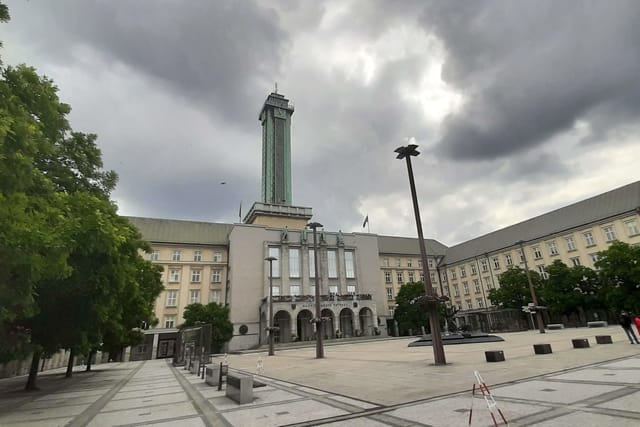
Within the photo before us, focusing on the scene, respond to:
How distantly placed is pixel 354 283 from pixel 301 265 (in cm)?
1102

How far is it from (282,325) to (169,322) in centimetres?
1863

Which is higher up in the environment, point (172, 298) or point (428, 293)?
point (172, 298)

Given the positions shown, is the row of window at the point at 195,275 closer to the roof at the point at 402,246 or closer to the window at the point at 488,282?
the roof at the point at 402,246

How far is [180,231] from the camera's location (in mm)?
63844

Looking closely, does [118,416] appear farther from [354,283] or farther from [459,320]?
[459,320]

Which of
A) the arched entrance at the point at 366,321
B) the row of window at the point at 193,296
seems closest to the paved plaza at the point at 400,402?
the row of window at the point at 193,296

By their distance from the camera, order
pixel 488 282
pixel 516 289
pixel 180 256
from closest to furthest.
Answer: pixel 516 289
pixel 180 256
pixel 488 282

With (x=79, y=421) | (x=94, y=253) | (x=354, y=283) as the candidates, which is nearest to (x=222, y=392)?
(x=79, y=421)

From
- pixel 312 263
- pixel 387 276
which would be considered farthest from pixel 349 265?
pixel 387 276

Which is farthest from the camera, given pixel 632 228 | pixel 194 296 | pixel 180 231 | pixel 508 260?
pixel 180 231

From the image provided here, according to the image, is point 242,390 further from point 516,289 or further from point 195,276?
point 195,276

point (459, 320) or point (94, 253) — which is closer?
point (94, 253)

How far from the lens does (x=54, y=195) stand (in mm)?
10062

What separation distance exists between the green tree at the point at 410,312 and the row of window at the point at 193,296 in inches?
1284
